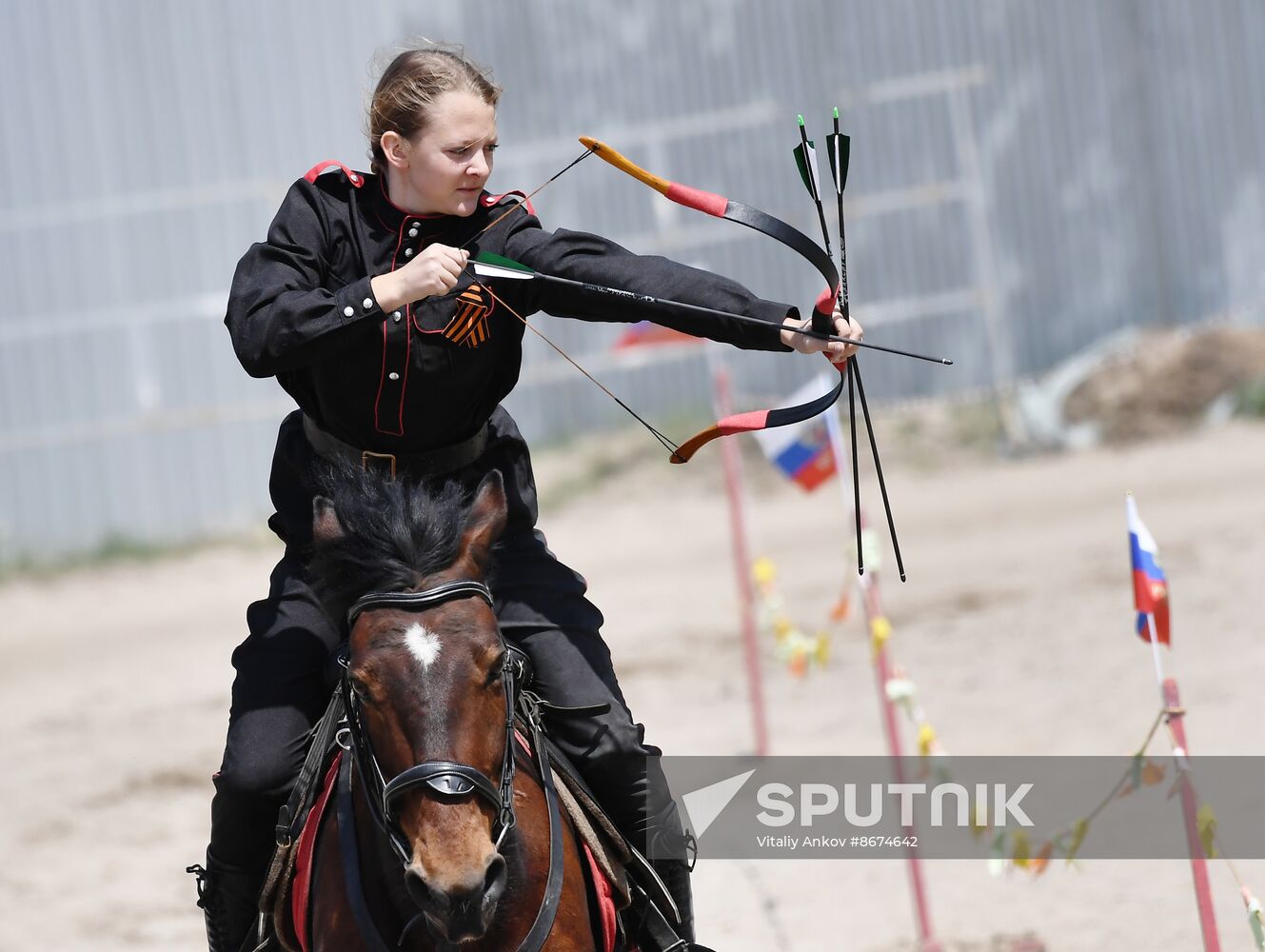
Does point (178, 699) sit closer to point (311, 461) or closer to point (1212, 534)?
point (1212, 534)

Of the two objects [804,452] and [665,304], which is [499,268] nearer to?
[665,304]

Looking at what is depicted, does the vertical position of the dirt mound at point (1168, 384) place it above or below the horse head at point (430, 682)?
above

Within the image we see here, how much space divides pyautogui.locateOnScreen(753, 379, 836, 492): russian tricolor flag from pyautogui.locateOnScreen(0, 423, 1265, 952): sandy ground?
153 centimetres

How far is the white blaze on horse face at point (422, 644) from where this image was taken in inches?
103

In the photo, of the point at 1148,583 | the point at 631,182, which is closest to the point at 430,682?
the point at 1148,583

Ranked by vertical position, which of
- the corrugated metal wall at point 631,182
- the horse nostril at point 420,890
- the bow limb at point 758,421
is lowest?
the horse nostril at point 420,890

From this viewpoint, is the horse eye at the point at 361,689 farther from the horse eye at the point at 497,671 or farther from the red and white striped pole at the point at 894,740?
the red and white striped pole at the point at 894,740

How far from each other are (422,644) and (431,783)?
0.24 metres

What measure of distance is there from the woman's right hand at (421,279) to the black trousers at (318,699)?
2.29ft

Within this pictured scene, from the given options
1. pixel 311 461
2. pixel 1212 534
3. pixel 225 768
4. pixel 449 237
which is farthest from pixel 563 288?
pixel 1212 534

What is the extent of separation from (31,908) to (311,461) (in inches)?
180

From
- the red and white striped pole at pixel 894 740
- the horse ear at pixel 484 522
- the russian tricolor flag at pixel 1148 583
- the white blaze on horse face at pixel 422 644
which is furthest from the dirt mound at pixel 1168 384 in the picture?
the white blaze on horse face at pixel 422 644

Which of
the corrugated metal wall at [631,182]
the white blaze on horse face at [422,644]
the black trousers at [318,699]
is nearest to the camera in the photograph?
the white blaze on horse face at [422,644]

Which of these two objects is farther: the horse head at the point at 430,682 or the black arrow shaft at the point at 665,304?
the black arrow shaft at the point at 665,304
